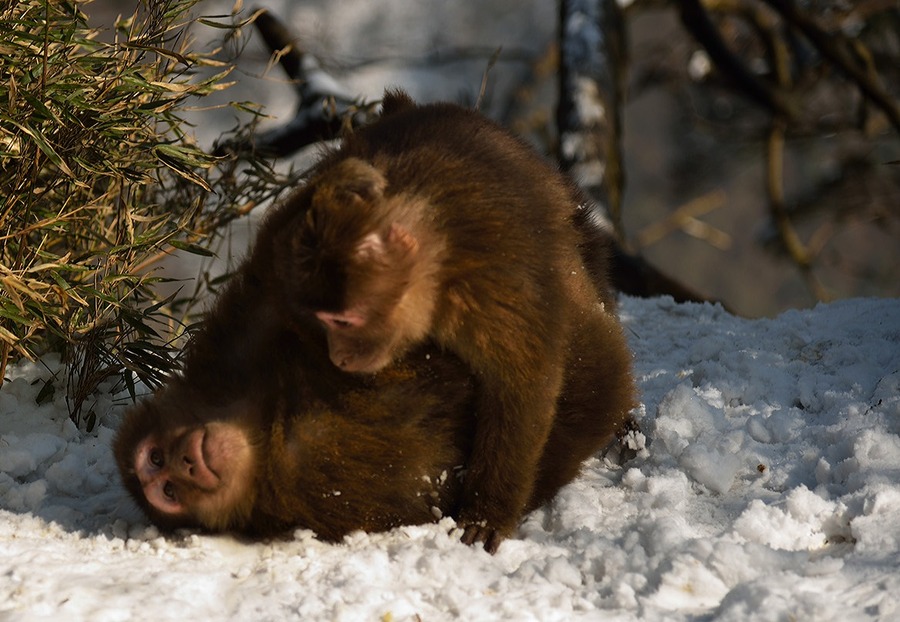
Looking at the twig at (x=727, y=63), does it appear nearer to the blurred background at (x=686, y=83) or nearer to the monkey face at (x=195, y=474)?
the blurred background at (x=686, y=83)

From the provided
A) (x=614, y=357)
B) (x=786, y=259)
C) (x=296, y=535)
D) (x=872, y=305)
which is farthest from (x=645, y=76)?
(x=296, y=535)

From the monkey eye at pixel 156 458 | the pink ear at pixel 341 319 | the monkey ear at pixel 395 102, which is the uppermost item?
the monkey ear at pixel 395 102

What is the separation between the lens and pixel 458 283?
9.61 feet

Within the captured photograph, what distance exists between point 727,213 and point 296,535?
20.7 metres

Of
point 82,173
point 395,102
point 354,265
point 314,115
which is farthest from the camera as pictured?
point 314,115

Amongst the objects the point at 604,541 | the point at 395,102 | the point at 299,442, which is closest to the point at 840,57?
the point at 395,102

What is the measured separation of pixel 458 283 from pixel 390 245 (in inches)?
9.2

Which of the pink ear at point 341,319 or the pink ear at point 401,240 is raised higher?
the pink ear at point 401,240

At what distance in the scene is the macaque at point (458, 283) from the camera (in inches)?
108

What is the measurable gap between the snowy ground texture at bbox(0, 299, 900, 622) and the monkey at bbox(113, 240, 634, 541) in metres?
0.08

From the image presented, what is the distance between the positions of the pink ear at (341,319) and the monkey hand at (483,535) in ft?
2.07

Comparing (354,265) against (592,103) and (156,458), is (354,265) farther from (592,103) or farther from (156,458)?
(592,103)

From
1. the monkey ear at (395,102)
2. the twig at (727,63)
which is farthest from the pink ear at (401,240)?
the twig at (727,63)

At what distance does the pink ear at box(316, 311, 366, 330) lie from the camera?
2.74m
